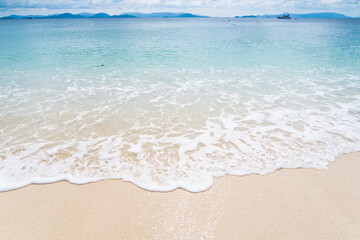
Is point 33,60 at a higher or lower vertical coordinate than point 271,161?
higher

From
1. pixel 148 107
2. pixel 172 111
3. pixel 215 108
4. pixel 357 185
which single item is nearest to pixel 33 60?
pixel 148 107

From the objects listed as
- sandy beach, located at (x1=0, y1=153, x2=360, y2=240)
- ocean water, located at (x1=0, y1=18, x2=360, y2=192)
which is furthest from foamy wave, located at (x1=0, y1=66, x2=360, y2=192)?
sandy beach, located at (x1=0, y1=153, x2=360, y2=240)

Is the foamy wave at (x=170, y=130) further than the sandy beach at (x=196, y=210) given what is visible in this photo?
Yes

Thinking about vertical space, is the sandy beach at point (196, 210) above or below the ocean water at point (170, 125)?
below

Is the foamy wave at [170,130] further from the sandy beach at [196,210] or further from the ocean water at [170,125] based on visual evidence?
the sandy beach at [196,210]

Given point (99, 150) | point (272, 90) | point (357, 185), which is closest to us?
point (357, 185)

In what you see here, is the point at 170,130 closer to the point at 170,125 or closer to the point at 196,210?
the point at 170,125

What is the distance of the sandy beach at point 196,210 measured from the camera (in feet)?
10.5

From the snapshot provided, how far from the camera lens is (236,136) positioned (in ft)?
19.5

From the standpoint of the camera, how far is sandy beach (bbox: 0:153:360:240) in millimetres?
3209

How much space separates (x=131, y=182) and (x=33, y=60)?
18.4 m

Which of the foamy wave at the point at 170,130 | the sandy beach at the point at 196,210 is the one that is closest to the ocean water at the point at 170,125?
the foamy wave at the point at 170,130

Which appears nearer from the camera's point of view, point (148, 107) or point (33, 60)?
point (148, 107)

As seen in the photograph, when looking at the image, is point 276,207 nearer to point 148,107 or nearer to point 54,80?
point 148,107
